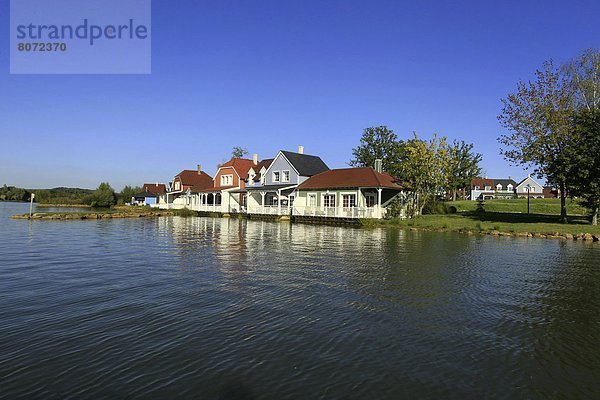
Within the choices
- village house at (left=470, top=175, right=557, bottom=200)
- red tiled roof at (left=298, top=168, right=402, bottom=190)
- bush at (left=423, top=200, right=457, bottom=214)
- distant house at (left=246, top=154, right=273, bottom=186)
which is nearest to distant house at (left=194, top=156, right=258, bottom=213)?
distant house at (left=246, top=154, right=273, bottom=186)

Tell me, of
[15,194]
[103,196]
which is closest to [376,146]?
[103,196]

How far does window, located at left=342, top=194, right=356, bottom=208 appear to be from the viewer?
3720cm

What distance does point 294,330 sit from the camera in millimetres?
7020

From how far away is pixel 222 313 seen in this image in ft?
25.8

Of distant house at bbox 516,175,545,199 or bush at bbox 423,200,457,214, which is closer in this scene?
bush at bbox 423,200,457,214

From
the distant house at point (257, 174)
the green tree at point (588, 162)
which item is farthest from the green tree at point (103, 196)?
the green tree at point (588, 162)

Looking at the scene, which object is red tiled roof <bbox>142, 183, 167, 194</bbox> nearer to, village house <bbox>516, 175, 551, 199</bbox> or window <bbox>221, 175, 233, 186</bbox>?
window <bbox>221, 175, 233, 186</bbox>

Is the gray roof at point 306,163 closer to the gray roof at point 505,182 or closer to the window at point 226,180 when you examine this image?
the window at point 226,180

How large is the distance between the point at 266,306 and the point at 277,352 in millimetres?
2404

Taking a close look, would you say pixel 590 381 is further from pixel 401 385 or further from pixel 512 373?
pixel 401 385

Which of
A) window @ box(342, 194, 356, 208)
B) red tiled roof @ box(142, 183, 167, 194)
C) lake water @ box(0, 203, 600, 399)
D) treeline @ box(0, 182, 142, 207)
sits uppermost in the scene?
red tiled roof @ box(142, 183, 167, 194)

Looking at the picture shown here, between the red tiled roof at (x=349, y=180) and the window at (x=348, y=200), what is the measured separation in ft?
3.89

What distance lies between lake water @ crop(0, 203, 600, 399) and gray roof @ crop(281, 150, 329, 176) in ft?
100

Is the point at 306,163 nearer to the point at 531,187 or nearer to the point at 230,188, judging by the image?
the point at 230,188
